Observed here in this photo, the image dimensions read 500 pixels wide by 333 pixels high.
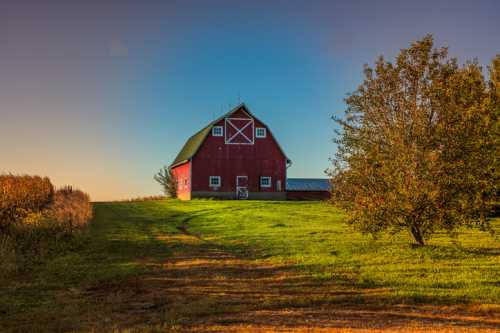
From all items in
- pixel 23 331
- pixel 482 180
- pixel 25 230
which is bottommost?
pixel 23 331

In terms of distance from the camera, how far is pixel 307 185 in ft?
183

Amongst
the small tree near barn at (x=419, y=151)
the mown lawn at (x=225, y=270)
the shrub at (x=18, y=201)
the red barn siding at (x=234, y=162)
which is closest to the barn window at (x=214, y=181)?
the red barn siding at (x=234, y=162)

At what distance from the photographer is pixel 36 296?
10.7m

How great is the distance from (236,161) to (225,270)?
1351 inches

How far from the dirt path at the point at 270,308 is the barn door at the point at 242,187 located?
33986mm

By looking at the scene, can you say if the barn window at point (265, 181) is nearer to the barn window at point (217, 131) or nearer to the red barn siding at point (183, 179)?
the barn window at point (217, 131)

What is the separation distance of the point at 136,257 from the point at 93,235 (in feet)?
19.2

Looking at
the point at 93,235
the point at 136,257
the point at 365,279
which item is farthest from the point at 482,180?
the point at 93,235

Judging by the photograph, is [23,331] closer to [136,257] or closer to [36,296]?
[36,296]

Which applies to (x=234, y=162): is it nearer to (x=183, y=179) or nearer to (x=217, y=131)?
(x=217, y=131)

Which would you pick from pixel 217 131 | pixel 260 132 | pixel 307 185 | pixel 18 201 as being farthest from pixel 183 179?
pixel 18 201

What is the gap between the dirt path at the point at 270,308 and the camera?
27.7 feet

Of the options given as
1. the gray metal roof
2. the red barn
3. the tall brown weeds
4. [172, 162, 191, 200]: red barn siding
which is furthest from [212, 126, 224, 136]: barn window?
the tall brown weeds

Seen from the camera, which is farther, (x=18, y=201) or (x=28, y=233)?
(x=18, y=201)
